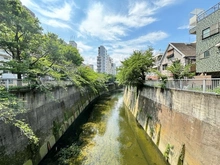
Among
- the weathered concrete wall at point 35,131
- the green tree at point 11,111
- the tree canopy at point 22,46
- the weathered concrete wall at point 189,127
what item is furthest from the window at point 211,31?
the green tree at point 11,111

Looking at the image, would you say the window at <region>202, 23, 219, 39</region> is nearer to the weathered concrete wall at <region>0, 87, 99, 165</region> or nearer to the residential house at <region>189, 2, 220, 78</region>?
the residential house at <region>189, 2, 220, 78</region>

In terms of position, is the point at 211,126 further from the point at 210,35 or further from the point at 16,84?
the point at 16,84

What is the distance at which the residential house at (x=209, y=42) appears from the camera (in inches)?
446

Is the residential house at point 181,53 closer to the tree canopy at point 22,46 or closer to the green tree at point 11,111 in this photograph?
the tree canopy at point 22,46

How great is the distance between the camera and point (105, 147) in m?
11.6

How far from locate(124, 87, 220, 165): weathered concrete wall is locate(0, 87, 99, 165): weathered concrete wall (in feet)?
25.8

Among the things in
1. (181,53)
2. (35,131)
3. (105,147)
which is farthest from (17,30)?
(181,53)

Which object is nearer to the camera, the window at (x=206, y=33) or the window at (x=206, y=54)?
the window at (x=206, y=33)

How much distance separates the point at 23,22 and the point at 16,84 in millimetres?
3644

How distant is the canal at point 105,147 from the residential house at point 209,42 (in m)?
7.94

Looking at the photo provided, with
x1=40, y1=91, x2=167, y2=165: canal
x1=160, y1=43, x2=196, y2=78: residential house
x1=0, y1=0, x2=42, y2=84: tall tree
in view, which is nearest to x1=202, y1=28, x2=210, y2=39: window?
x1=160, y1=43, x2=196, y2=78: residential house

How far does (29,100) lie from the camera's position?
953cm

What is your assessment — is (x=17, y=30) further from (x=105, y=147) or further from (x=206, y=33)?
(x=206, y=33)

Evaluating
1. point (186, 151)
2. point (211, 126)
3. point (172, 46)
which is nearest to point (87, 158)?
point (186, 151)
